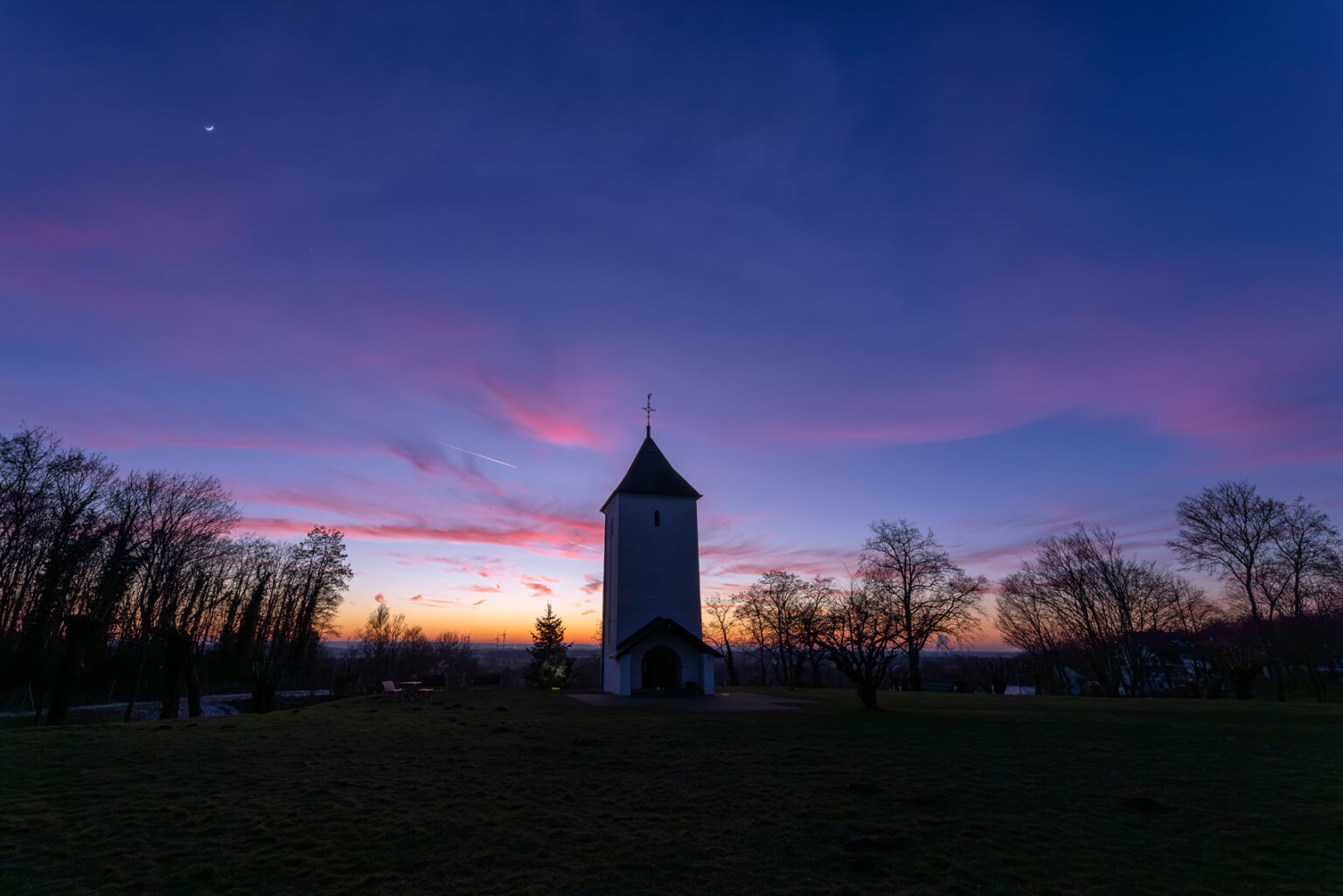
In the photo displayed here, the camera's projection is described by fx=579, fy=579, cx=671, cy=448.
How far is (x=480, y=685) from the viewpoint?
3906cm

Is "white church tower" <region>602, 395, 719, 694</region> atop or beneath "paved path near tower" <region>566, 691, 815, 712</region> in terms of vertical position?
atop

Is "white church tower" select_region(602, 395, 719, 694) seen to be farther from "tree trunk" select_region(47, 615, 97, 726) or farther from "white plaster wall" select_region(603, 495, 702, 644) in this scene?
"tree trunk" select_region(47, 615, 97, 726)

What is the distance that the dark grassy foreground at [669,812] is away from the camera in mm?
5375

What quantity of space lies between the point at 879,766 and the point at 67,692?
29.2 m

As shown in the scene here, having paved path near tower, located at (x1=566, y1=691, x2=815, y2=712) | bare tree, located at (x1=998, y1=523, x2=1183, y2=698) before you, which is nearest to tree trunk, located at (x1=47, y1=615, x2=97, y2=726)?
paved path near tower, located at (x1=566, y1=691, x2=815, y2=712)

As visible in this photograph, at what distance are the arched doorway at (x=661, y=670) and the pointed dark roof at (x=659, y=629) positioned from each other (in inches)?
50.2

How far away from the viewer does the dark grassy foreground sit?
5375 mm

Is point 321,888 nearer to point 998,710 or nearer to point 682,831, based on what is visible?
point 682,831

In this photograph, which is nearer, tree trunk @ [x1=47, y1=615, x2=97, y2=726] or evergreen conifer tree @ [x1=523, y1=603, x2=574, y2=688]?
tree trunk @ [x1=47, y1=615, x2=97, y2=726]

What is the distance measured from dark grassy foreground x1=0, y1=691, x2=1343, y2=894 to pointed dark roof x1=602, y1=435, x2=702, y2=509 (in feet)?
58.6

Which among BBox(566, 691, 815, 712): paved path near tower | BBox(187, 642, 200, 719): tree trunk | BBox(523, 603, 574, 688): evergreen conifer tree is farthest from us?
BBox(523, 603, 574, 688): evergreen conifer tree

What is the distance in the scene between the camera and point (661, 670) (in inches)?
1170

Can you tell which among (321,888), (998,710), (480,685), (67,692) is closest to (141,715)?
(67,692)

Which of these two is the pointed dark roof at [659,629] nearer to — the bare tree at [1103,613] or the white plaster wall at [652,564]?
the white plaster wall at [652,564]
